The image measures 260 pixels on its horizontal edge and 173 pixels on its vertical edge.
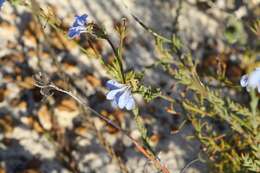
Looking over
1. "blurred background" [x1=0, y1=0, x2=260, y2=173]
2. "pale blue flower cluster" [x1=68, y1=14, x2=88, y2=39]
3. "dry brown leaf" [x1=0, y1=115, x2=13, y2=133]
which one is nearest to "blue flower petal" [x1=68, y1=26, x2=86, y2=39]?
"pale blue flower cluster" [x1=68, y1=14, x2=88, y2=39]

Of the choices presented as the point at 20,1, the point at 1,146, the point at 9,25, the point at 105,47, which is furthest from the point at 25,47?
the point at 20,1

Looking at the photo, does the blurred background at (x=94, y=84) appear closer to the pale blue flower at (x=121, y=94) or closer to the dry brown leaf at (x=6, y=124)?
the dry brown leaf at (x=6, y=124)

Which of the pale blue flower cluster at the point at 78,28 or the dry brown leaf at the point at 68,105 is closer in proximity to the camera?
the pale blue flower cluster at the point at 78,28

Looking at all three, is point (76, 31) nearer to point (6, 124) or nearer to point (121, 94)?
point (121, 94)

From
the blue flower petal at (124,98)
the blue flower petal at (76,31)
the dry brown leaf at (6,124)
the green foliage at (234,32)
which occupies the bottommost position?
the blue flower petal at (124,98)

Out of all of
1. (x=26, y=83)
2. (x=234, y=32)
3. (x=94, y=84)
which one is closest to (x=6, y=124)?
(x=26, y=83)

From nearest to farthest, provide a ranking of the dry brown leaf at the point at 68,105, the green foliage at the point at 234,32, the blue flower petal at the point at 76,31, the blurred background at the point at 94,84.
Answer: the blue flower petal at the point at 76,31 < the blurred background at the point at 94,84 < the dry brown leaf at the point at 68,105 < the green foliage at the point at 234,32

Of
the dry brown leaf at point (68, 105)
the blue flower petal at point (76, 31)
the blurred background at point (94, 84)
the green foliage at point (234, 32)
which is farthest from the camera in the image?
the green foliage at point (234, 32)

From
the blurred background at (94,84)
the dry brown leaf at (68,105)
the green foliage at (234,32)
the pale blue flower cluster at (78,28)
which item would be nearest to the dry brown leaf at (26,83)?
the blurred background at (94,84)

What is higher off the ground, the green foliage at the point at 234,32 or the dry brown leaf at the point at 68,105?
the green foliage at the point at 234,32
